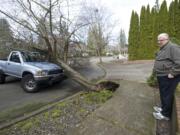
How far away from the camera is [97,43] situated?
25812 mm

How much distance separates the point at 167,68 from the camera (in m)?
3.59

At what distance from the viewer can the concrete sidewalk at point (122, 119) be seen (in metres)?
3.74

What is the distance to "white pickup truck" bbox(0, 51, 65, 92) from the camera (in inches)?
297

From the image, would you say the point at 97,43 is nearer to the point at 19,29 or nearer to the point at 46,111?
the point at 19,29

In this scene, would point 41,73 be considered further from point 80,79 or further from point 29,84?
point 80,79

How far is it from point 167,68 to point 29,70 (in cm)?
582

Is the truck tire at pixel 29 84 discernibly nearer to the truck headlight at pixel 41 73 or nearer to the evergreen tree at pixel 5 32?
the truck headlight at pixel 41 73

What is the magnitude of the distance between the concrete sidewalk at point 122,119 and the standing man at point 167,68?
63 centimetres

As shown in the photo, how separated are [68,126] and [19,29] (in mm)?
6853

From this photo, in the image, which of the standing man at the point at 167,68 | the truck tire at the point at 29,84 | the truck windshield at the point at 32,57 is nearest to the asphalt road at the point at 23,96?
the truck tire at the point at 29,84

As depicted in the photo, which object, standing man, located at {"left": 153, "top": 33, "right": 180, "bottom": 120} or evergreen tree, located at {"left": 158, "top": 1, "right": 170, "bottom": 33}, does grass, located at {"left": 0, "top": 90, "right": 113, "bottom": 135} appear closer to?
standing man, located at {"left": 153, "top": 33, "right": 180, "bottom": 120}

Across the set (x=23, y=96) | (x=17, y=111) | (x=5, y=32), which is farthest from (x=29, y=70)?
(x=5, y=32)

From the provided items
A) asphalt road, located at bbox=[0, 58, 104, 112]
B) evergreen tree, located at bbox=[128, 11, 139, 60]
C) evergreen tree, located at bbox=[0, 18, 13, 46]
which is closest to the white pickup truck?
asphalt road, located at bbox=[0, 58, 104, 112]

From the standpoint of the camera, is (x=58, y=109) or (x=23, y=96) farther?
(x=23, y=96)
